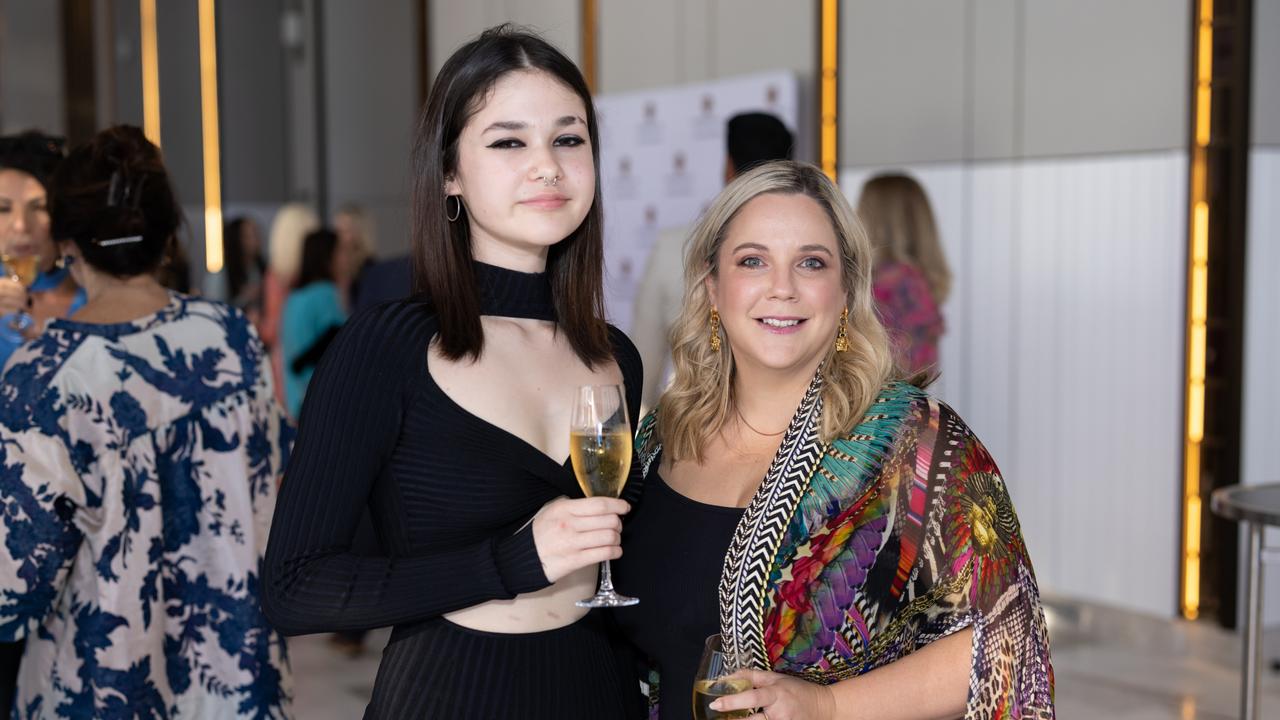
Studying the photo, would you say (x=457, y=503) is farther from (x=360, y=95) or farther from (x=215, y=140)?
(x=215, y=140)

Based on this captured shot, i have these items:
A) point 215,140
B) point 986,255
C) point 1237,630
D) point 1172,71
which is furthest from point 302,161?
point 1237,630

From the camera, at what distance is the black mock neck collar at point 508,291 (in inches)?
67.4

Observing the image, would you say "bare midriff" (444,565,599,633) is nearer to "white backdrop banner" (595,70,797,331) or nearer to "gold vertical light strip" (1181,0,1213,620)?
"gold vertical light strip" (1181,0,1213,620)

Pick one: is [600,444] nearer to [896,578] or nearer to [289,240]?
[896,578]

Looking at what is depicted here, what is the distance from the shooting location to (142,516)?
246cm

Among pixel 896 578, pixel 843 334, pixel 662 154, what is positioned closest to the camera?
pixel 896 578

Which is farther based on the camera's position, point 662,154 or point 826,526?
point 662,154

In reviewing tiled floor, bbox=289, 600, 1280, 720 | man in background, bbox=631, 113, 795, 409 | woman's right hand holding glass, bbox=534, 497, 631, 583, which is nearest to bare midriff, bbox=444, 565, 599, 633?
woman's right hand holding glass, bbox=534, 497, 631, 583

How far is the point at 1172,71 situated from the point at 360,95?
6.37 metres

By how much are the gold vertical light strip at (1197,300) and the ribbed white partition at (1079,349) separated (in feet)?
0.14

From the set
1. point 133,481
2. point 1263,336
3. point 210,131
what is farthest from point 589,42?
point 133,481

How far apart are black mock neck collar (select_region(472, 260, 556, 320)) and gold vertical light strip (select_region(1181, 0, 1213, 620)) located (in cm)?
395

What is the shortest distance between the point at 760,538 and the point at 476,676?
47cm

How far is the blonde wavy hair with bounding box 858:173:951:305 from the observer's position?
4668 mm
